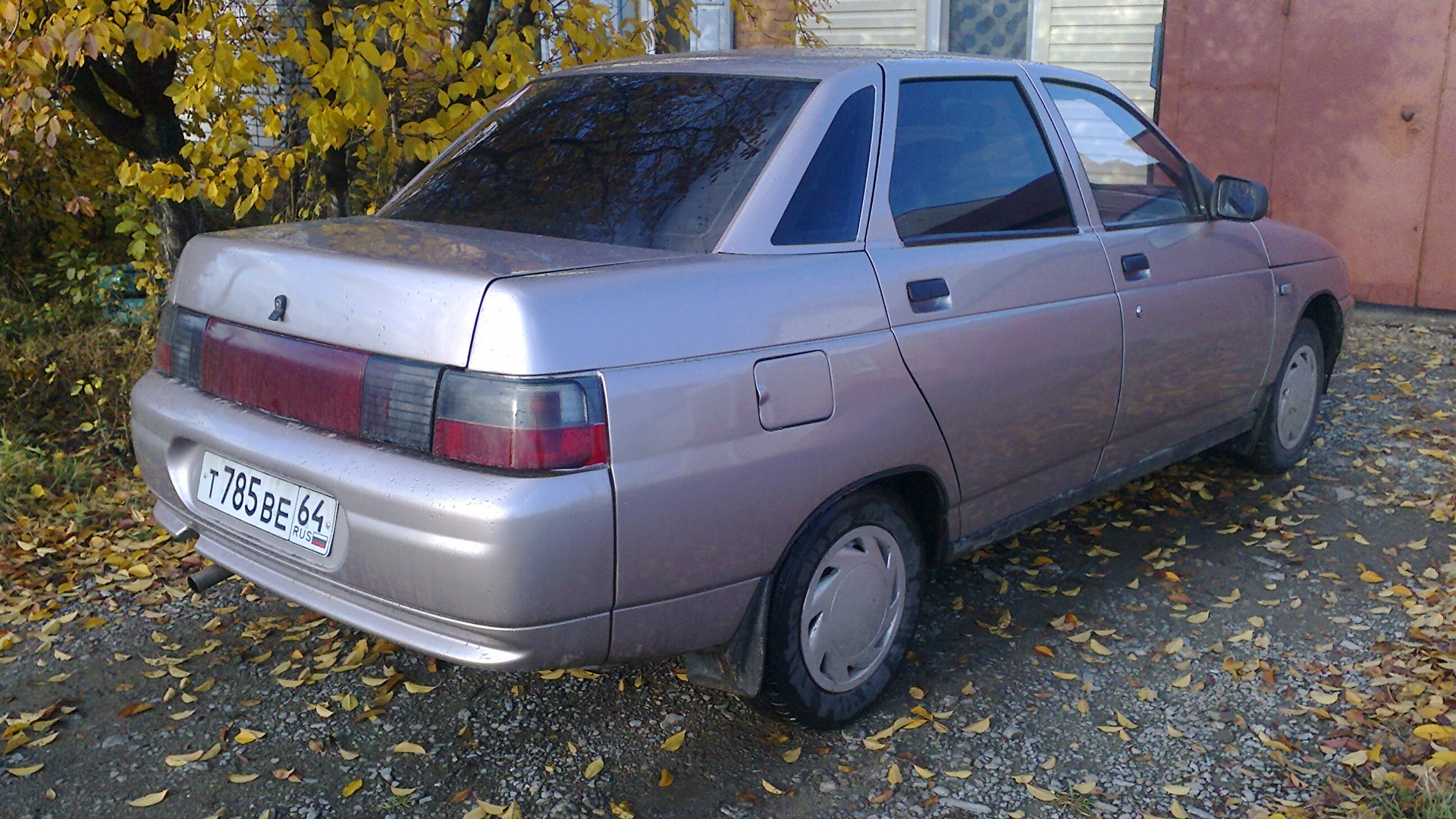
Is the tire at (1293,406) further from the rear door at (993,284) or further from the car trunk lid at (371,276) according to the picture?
the car trunk lid at (371,276)

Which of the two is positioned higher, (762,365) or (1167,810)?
(762,365)

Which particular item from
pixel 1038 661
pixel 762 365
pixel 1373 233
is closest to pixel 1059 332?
pixel 1038 661

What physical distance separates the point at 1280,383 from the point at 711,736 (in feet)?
10.0

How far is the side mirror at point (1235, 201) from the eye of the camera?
4.23 metres

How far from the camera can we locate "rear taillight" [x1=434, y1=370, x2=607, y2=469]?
2.34 m

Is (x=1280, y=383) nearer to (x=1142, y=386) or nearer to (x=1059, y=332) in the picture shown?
(x=1142, y=386)

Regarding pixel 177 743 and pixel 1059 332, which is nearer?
pixel 177 743

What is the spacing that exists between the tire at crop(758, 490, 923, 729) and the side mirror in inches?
74.6

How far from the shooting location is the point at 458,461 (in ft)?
7.94

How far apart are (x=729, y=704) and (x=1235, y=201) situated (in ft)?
8.29

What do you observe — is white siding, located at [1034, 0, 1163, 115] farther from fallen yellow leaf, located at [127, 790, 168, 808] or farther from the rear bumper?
fallen yellow leaf, located at [127, 790, 168, 808]

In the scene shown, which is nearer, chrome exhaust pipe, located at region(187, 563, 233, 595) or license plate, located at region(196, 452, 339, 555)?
license plate, located at region(196, 452, 339, 555)

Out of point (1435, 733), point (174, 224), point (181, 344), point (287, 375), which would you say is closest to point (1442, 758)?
point (1435, 733)

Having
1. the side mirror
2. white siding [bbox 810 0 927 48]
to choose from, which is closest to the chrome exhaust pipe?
the side mirror
